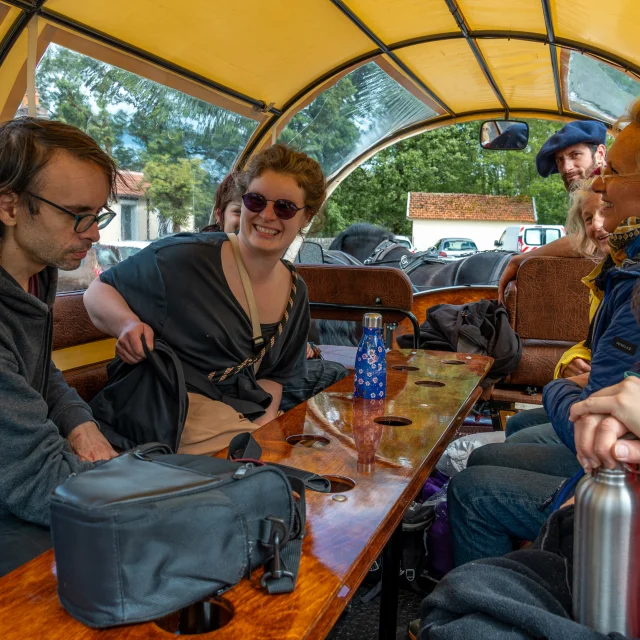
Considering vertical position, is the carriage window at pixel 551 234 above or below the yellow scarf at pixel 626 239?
below

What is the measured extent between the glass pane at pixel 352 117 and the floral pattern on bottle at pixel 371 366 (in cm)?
374

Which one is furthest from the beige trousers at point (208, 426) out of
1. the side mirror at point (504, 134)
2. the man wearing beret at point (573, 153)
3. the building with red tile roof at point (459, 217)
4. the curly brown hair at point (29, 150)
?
the building with red tile roof at point (459, 217)

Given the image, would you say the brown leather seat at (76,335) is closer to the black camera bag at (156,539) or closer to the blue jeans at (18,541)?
the blue jeans at (18,541)

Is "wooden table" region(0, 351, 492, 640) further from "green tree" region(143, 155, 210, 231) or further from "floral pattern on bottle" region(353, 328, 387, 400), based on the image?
"green tree" region(143, 155, 210, 231)

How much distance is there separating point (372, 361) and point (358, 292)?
2487 mm

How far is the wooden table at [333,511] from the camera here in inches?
44.3

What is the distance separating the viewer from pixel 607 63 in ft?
16.0

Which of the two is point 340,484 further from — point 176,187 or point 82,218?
point 176,187

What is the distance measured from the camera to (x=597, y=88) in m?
5.63

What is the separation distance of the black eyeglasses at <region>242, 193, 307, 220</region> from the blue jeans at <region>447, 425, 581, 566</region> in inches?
50.1

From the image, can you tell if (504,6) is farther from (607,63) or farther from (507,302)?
(507,302)

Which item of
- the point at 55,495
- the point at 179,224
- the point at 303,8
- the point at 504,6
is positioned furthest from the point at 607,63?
the point at 55,495

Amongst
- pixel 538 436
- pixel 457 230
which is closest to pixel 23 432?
pixel 538 436

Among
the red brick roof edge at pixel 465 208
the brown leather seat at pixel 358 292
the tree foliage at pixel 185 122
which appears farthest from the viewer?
the red brick roof edge at pixel 465 208
